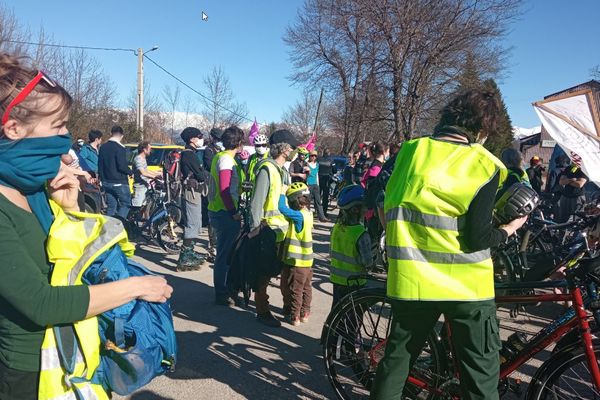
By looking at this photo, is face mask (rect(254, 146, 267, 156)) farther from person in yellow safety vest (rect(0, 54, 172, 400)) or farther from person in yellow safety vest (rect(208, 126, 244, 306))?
person in yellow safety vest (rect(0, 54, 172, 400))

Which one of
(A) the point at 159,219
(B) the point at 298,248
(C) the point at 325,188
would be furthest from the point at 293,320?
(C) the point at 325,188

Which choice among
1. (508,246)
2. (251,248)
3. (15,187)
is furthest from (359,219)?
(15,187)

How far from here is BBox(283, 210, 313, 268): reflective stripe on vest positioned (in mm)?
4949

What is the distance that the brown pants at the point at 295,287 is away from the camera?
4977 mm

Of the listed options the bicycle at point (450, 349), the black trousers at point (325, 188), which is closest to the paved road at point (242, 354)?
the bicycle at point (450, 349)

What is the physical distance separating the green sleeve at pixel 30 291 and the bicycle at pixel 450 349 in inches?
80.2

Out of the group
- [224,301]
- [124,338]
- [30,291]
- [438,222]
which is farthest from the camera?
[224,301]

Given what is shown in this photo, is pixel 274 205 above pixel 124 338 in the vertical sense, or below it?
above

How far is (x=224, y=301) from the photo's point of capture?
5.56m

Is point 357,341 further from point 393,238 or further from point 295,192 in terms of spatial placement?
point 295,192

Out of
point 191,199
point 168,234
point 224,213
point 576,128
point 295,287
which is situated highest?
point 576,128

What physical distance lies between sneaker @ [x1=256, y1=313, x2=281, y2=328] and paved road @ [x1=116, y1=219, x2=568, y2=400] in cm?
6

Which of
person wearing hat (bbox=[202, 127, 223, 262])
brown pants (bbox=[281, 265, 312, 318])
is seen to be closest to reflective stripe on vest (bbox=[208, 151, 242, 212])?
brown pants (bbox=[281, 265, 312, 318])

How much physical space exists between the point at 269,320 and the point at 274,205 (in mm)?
1256
